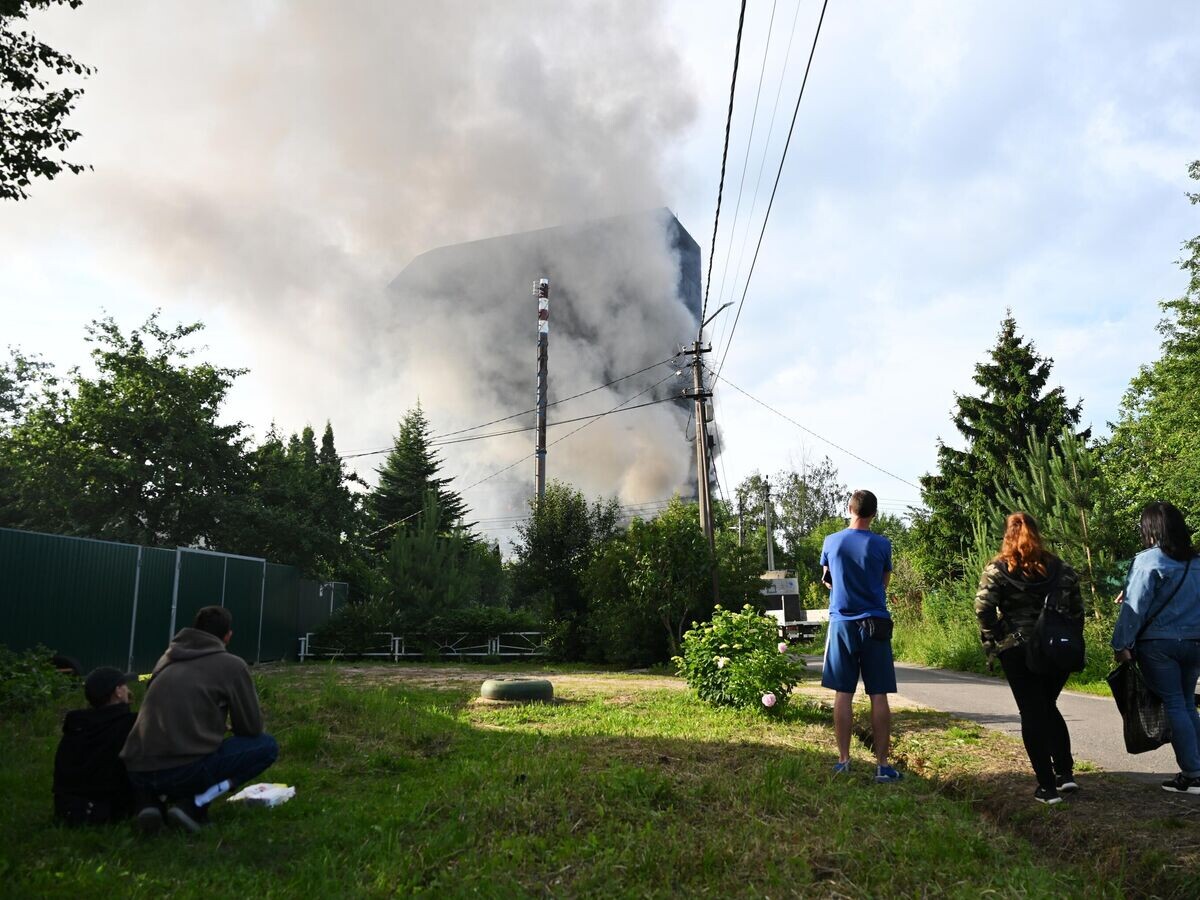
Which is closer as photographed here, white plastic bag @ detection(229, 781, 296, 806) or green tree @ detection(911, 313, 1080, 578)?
white plastic bag @ detection(229, 781, 296, 806)

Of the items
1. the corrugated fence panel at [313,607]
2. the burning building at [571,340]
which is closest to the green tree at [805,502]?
the burning building at [571,340]

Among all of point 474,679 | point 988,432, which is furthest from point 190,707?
point 988,432

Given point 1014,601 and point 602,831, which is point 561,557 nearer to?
point 1014,601

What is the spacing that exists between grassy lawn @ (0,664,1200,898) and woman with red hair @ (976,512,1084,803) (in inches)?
10.3

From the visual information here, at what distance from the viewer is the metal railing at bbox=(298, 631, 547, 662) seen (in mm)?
22500

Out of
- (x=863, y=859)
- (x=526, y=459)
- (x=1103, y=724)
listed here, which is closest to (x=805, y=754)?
(x=863, y=859)

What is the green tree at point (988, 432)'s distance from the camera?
24.5 metres

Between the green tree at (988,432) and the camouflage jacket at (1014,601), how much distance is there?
21095 millimetres

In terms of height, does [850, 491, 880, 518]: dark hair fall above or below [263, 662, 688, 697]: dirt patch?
above

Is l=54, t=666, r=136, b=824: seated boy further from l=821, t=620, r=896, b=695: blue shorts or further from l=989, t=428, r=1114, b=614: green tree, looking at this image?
l=989, t=428, r=1114, b=614: green tree

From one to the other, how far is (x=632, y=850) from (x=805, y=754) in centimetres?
260

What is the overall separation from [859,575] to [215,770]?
13.0 ft

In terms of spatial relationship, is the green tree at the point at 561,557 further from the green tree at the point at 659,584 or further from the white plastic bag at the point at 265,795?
the white plastic bag at the point at 265,795

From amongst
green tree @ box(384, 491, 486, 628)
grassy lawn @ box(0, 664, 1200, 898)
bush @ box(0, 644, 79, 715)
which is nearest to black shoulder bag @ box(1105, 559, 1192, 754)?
grassy lawn @ box(0, 664, 1200, 898)
